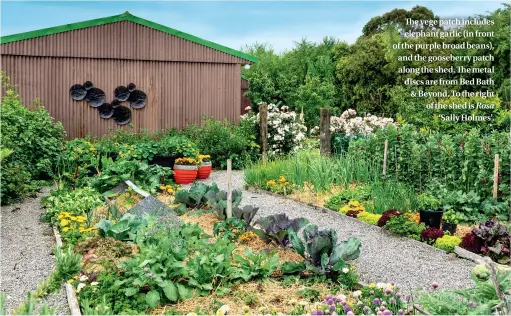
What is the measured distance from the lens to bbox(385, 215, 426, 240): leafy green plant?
780cm

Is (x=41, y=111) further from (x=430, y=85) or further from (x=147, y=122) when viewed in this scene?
(x=430, y=85)

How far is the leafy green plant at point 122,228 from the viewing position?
662cm

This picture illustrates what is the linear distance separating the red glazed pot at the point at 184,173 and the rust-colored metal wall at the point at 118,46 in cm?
477

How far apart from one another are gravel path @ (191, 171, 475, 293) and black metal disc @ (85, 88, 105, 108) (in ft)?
28.2

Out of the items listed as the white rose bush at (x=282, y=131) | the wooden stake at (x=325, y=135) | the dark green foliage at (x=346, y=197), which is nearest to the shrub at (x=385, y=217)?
the dark green foliage at (x=346, y=197)

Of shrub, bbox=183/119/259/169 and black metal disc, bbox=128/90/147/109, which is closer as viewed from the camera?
shrub, bbox=183/119/259/169

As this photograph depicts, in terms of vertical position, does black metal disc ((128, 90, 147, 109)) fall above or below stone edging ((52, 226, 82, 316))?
above

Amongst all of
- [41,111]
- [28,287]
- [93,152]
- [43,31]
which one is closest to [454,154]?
[28,287]

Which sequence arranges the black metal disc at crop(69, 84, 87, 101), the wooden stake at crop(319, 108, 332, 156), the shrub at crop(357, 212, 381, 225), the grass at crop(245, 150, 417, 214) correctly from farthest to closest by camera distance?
1. the black metal disc at crop(69, 84, 87, 101)
2. the wooden stake at crop(319, 108, 332, 156)
3. the grass at crop(245, 150, 417, 214)
4. the shrub at crop(357, 212, 381, 225)

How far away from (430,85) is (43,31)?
15.0m

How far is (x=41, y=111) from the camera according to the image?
544 inches

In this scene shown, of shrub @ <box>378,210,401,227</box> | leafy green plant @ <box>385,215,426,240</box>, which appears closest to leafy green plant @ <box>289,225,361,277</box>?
leafy green plant @ <box>385,215,426,240</box>

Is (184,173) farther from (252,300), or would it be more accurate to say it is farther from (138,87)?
(252,300)

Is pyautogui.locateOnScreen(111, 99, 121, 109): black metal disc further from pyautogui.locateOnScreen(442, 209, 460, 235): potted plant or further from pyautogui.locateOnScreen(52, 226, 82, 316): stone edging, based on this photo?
pyautogui.locateOnScreen(52, 226, 82, 316): stone edging
